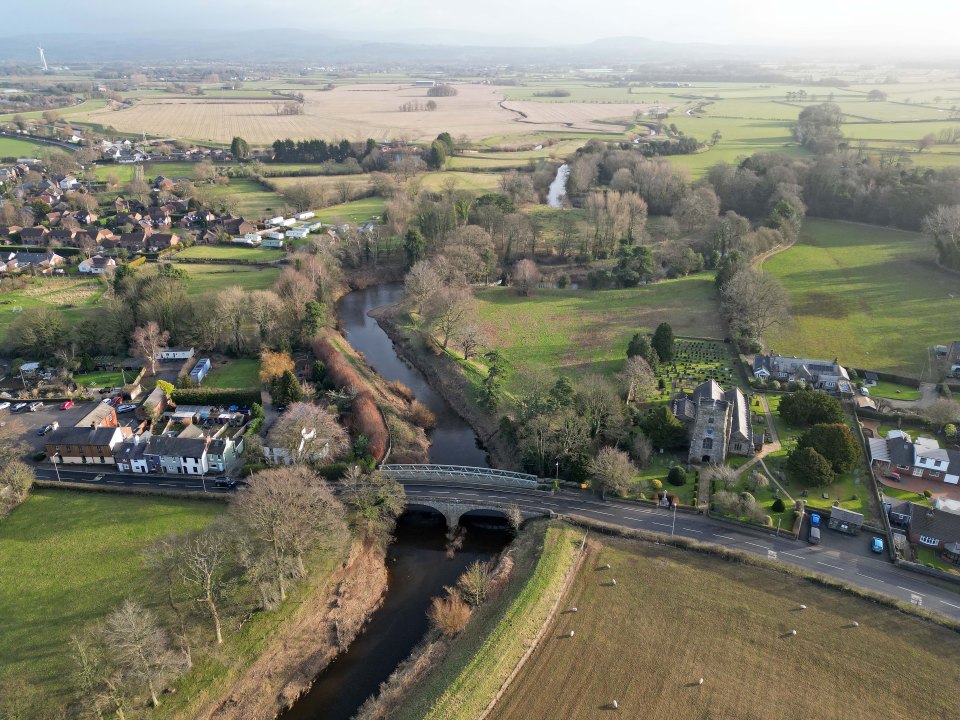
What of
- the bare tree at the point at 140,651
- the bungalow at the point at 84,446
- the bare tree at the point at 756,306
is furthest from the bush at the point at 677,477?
the bungalow at the point at 84,446

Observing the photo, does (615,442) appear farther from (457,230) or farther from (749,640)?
(457,230)

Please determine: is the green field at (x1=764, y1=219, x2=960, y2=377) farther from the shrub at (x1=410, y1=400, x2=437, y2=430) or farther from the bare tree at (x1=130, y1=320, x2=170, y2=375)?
the bare tree at (x1=130, y1=320, x2=170, y2=375)

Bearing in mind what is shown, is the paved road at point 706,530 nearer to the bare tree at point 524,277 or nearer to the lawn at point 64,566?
the lawn at point 64,566

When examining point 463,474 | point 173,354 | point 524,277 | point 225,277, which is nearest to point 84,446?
point 173,354

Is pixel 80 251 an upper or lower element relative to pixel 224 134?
lower

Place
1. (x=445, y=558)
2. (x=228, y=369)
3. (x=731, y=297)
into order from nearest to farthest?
(x=445, y=558), (x=228, y=369), (x=731, y=297)

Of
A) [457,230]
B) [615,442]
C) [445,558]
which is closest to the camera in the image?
[445,558]

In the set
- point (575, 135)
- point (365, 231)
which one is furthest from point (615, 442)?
point (575, 135)
